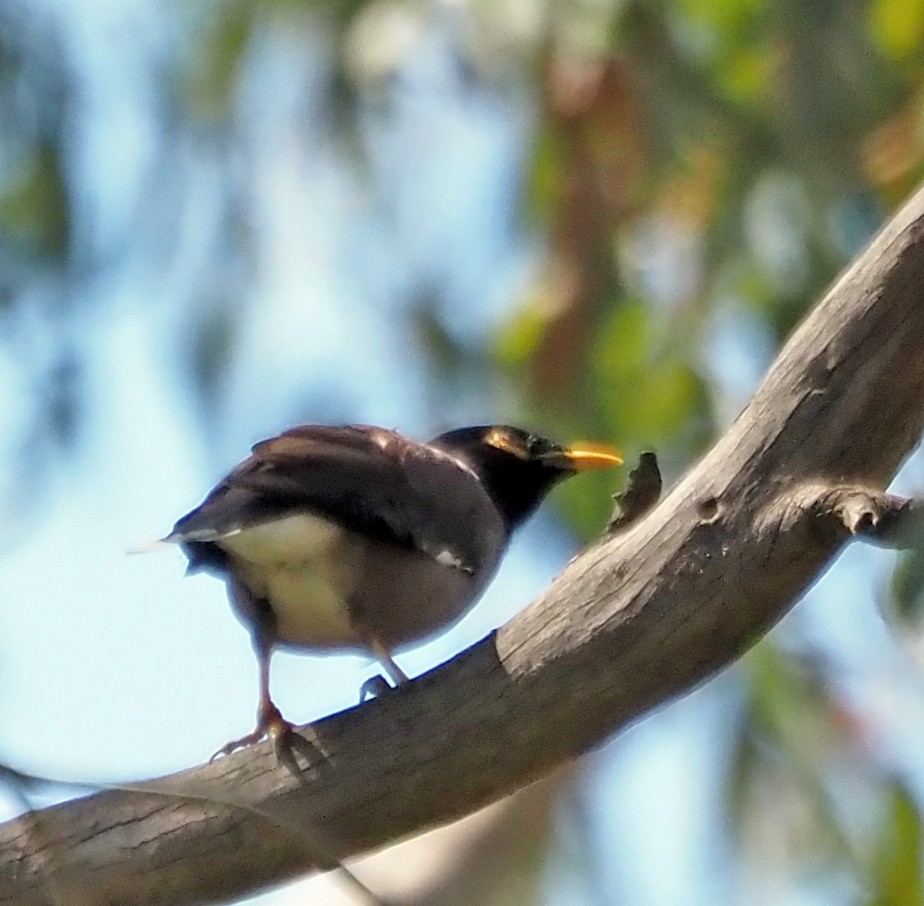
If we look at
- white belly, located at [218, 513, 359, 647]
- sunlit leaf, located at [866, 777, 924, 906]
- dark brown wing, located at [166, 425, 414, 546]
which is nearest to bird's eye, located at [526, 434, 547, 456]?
dark brown wing, located at [166, 425, 414, 546]

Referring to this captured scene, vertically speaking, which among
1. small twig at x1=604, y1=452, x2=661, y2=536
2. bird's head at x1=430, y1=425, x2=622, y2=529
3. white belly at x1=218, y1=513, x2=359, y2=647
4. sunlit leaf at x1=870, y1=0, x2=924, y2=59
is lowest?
small twig at x1=604, y1=452, x2=661, y2=536

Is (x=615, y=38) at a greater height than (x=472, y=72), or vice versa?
(x=472, y=72)

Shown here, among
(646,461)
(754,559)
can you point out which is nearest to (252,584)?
(646,461)

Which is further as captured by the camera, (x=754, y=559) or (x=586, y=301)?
(x=586, y=301)

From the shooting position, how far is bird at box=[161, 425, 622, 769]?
257cm

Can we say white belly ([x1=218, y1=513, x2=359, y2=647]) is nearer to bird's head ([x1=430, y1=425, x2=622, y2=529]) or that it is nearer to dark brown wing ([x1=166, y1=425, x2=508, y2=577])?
dark brown wing ([x1=166, y1=425, x2=508, y2=577])

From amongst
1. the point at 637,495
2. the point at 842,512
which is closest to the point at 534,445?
the point at 637,495

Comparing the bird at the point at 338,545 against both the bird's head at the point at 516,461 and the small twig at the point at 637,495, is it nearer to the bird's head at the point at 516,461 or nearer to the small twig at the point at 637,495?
the bird's head at the point at 516,461

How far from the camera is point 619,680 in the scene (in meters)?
2.00

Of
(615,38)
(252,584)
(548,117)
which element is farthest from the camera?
(548,117)

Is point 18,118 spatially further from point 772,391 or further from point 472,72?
point 772,391

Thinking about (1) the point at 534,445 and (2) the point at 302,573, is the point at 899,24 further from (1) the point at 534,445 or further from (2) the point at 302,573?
(2) the point at 302,573

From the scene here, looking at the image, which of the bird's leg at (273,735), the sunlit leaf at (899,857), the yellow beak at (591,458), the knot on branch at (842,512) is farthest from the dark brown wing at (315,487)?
the sunlit leaf at (899,857)

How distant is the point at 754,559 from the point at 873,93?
1583 millimetres
